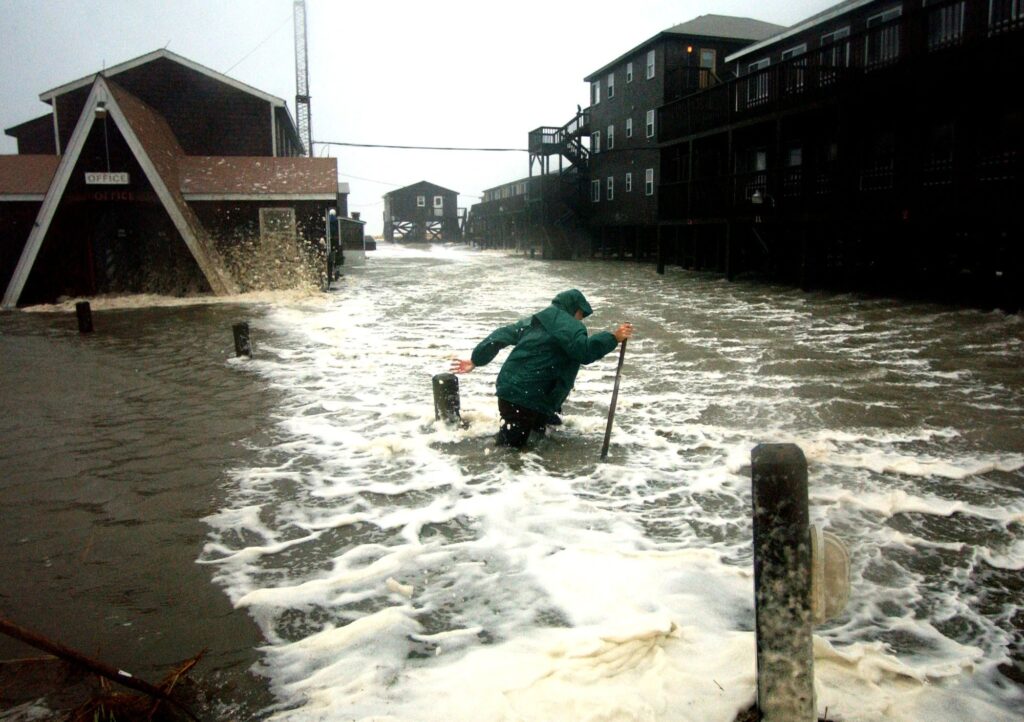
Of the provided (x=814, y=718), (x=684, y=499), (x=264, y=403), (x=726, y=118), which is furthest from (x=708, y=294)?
(x=814, y=718)

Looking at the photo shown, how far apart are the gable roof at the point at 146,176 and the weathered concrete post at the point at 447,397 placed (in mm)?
17087

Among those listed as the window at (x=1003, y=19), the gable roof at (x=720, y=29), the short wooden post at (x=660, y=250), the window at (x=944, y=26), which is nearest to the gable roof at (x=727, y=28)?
the gable roof at (x=720, y=29)

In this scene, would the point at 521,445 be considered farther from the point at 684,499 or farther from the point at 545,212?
the point at 545,212

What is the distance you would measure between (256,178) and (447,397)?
67.7 ft

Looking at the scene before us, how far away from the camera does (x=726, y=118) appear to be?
24.7 m

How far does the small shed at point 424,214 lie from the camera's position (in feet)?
268

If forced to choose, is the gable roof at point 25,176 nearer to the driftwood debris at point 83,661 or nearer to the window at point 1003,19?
the driftwood debris at point 83,661

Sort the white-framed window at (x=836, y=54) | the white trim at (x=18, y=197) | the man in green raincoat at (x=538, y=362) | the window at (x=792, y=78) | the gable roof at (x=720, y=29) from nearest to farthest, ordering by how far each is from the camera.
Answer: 1. the man in green raincoat at (x=538, y=362)
2. the white-framed window at (x=836, y=54)
3. the window at (x=792, y=78)
4. the white trim at (x=18, y=197)
5. the gable roof at (x=720, y=29)

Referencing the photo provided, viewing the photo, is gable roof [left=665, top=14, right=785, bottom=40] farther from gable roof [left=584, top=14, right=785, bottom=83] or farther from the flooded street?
the flooded street

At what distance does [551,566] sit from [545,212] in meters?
42.0

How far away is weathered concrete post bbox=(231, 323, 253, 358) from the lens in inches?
500

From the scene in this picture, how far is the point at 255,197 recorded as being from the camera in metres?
25.1

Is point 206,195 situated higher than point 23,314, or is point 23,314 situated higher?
point 206,195

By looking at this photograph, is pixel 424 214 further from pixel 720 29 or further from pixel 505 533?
pixel 505 533
